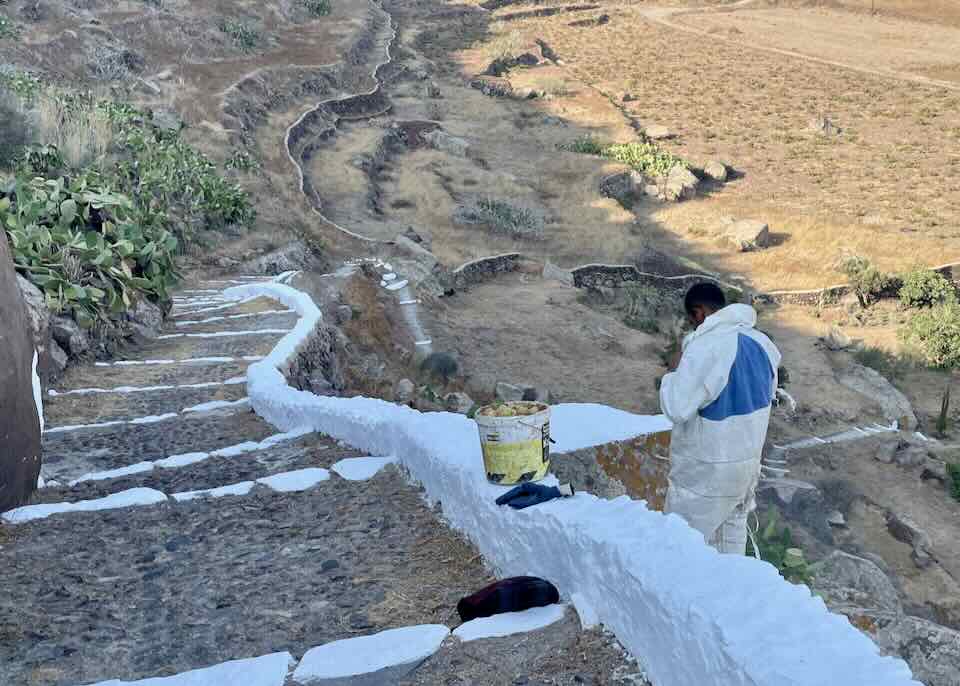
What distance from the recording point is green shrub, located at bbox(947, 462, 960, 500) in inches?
530

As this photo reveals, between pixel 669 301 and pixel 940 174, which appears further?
pixel 940 174

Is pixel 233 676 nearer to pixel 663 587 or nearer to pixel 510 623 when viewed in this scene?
A: pixel 510 623

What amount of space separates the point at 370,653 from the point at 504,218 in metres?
24.3

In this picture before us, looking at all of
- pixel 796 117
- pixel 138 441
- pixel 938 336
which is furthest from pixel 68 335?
pixel 796 117

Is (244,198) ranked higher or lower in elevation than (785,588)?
lower

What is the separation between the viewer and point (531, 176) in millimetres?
31875

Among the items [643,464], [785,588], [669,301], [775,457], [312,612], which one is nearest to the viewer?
[785,588]

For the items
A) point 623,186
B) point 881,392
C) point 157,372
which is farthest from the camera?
point 623,186

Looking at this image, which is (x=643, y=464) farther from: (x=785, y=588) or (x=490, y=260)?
(x=490, y=260)

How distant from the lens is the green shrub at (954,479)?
13469 millimetres

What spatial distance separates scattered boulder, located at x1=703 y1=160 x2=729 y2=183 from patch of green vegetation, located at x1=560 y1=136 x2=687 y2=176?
79cm

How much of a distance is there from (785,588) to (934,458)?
13599mm

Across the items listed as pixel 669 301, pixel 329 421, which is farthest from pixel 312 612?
pixel 669 301

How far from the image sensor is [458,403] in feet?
40.7
